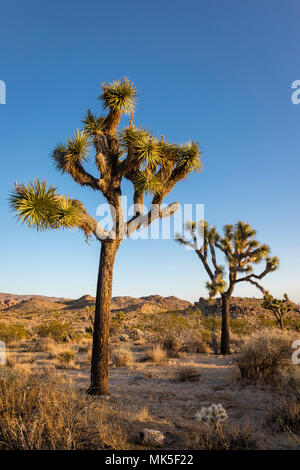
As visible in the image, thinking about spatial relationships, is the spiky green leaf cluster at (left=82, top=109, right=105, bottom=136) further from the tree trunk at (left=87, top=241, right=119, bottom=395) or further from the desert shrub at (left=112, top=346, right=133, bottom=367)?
the desert shrub at (left=112, top=346, right=133, bottom=367)

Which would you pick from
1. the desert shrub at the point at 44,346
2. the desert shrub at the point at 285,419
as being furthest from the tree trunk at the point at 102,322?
the desert shrub at the point at 44,346

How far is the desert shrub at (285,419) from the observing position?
185 inches

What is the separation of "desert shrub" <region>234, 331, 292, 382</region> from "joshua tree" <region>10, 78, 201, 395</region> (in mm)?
4247

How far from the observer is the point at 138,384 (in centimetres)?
853

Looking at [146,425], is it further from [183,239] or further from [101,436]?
[183,239]

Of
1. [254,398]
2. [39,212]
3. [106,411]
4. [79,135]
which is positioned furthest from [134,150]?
[254,398]

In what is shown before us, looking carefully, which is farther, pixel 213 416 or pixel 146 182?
pixel 146 182

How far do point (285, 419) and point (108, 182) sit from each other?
6.75 metres

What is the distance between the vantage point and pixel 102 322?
7.39m

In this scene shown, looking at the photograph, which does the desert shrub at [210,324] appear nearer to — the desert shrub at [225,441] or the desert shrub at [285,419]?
the desert shrub at [285,419]

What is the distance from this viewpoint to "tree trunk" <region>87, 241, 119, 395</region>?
719 cm

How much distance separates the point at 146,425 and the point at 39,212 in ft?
16.6

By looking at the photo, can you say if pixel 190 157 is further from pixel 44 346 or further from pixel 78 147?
pixel 44 346

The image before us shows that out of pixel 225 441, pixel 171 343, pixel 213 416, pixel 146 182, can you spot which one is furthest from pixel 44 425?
pixel 171 343
